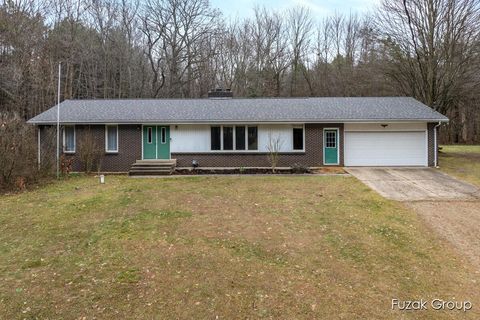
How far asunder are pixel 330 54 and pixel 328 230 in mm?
30551

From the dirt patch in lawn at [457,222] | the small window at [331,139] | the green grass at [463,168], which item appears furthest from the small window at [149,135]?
the green grass at [463,168]

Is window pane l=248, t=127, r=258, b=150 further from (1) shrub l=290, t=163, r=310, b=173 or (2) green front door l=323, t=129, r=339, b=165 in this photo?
(2) green front door l=323, t=129, r=339, b=165

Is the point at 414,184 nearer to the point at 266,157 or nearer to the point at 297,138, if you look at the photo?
the point at 297,138

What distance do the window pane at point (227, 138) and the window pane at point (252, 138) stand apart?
2.89 feet

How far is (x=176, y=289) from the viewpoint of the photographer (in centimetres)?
→ 432

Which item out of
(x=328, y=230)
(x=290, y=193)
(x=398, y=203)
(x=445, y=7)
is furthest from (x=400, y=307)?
(x=445, y=7)

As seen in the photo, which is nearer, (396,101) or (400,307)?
(400,307)

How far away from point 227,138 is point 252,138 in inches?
48.1

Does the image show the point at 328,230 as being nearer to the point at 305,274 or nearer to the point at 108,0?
the point at 305,274

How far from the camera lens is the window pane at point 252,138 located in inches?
623

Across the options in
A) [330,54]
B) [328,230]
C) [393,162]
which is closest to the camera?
[328,230]

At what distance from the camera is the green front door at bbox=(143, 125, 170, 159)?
15.9 meters

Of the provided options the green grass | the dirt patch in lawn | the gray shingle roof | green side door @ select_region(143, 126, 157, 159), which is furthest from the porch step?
the green grass

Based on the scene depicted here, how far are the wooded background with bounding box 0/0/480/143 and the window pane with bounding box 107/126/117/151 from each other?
10592 mm
